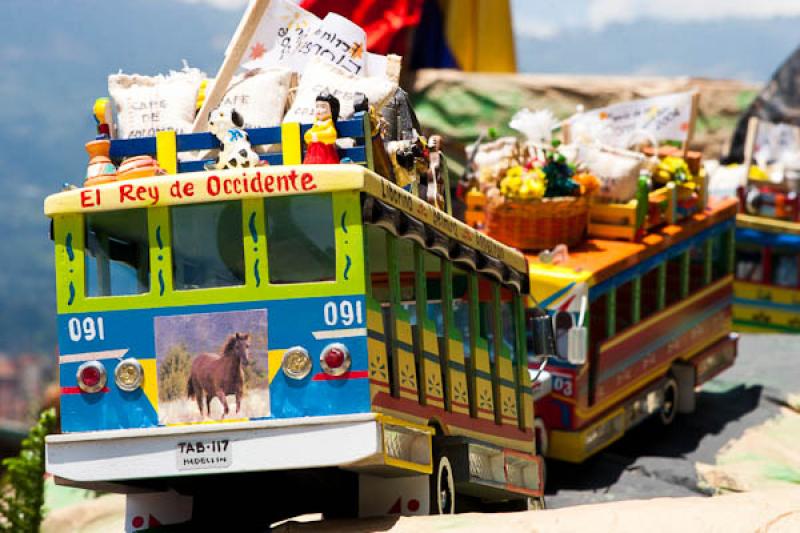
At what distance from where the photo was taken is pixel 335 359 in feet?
27.7

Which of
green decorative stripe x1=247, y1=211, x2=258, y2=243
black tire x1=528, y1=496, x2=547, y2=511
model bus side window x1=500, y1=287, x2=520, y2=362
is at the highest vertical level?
green decorative stripe x1=247, y1=211, x2=258, y2=243

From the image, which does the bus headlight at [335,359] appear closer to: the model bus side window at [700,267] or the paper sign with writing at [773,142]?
the model bus side window at [700,267]

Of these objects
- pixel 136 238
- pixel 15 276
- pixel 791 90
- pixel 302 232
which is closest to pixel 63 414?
pixel 136 238

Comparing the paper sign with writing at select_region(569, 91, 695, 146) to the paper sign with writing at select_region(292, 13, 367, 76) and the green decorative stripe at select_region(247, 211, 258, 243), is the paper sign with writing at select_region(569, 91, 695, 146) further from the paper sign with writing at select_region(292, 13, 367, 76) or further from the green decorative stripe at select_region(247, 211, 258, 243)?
the green decorative stripe at select_region(247, 211, 258, 243)

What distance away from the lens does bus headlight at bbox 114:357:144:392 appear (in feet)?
28.2

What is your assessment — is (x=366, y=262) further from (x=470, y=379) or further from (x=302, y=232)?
(x=470, y=379)

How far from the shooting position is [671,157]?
1551cm

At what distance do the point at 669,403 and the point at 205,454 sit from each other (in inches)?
302

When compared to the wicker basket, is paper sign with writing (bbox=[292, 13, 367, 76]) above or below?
above

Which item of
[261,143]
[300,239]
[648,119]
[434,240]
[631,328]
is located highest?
[261,143]

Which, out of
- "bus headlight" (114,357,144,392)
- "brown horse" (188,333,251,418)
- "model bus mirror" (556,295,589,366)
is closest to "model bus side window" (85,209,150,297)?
"bus headlight" (114,357,144,392)

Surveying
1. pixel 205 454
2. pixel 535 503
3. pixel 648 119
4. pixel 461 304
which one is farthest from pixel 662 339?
pixel 205 454

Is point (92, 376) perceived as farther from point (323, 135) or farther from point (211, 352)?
point (323, 135)

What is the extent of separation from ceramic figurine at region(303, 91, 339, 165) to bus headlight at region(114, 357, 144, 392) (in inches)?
54.3
